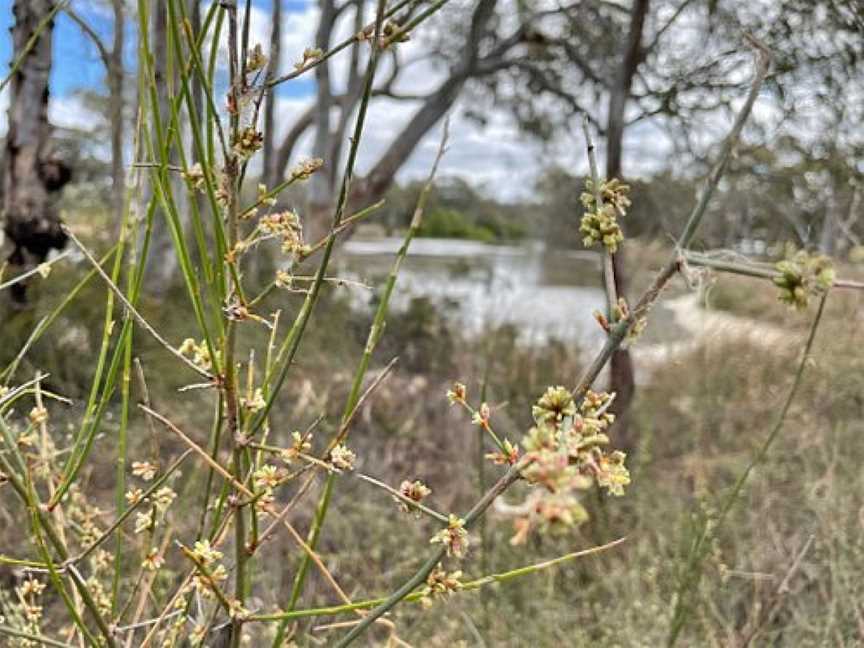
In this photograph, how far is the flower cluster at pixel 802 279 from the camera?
1.36 ft

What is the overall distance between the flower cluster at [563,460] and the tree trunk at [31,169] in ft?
10.8

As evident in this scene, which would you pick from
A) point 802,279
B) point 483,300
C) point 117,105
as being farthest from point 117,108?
point 802,279

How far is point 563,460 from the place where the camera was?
0.37 m

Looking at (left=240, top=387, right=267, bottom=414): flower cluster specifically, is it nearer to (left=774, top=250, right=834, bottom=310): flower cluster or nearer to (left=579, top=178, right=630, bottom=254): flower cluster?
(left=579, top=178, right=630, bottom=254): flower cluster

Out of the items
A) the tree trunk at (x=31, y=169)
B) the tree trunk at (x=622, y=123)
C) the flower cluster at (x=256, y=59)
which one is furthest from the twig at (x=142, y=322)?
the tree trunk at (x=31, y=169)

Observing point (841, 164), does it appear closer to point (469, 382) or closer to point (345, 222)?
point (469, 382)

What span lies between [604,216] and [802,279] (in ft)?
0.47

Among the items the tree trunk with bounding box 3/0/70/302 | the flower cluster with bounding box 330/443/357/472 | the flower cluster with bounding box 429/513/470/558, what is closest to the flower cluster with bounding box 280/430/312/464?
the flower cluster with bounding box 330/443/357/472

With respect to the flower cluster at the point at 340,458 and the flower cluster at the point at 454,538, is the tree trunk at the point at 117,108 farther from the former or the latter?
the flower cluster at the point at 454,538

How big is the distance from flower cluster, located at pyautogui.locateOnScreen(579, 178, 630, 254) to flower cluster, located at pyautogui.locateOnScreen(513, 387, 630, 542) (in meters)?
0.10

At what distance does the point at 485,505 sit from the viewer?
51cm

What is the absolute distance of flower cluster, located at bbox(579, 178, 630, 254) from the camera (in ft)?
1.72

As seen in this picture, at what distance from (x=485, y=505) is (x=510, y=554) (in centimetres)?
194

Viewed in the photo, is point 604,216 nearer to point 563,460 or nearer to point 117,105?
point 563,460
